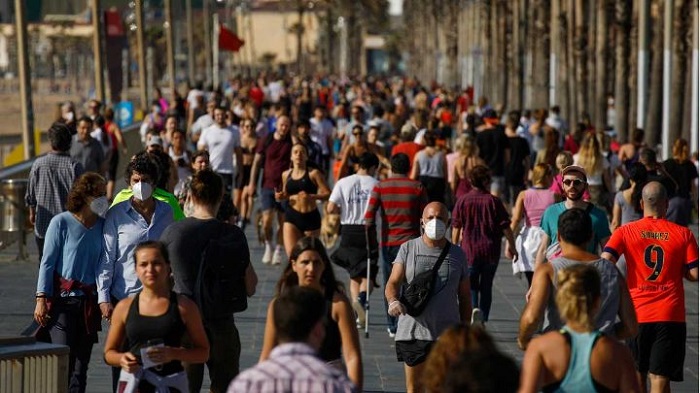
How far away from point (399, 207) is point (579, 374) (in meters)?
7.01

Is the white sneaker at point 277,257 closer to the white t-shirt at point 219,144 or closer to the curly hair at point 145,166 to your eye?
the white t-shirt at point 219,144

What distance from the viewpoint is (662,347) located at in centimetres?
1032

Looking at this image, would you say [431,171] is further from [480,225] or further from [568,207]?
[568,207]

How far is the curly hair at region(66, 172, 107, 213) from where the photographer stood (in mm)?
10062

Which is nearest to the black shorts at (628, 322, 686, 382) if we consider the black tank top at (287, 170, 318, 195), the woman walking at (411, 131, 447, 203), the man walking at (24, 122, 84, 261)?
the man walking at (24, 122, 84, 261)

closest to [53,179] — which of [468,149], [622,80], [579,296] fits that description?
[468,149]

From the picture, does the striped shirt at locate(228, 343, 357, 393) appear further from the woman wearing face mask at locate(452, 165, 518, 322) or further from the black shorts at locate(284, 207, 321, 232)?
the black shorts at locate(284, 207, 321, 232)

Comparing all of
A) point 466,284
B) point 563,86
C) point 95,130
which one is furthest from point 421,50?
point 466,284

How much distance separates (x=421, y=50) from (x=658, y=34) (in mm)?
107916

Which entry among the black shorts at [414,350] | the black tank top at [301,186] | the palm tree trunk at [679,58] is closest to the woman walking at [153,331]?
the black shorts at [414,350]

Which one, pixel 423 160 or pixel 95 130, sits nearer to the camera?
pixel 423 160

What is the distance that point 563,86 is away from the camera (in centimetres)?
4747

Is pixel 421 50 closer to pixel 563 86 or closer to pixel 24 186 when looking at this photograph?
pixel 563 86

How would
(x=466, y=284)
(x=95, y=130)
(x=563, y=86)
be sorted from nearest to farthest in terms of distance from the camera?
(x=466, y=284)
(x=95, y=130)
(x=563, y=86)
